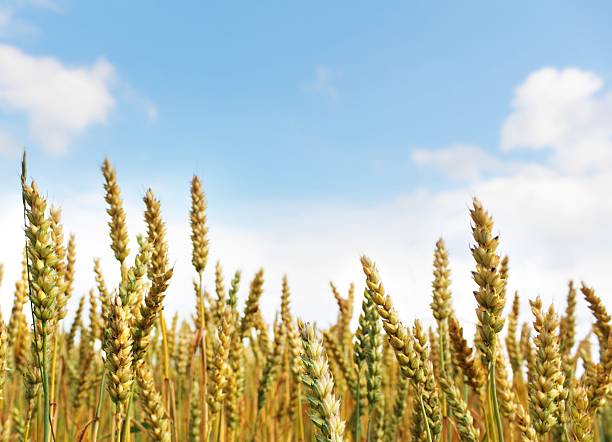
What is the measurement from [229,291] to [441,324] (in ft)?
3.03

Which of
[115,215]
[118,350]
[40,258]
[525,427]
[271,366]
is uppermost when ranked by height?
[115,215]

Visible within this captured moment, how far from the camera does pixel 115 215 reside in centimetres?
239

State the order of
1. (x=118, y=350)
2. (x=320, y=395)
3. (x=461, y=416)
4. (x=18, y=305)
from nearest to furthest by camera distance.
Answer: (x=320, y=395) < (x=118, y=350) < (x=461, y=416) < (x=18, y=305)

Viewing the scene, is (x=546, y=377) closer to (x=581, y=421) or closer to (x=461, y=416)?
(x=581, y=421)

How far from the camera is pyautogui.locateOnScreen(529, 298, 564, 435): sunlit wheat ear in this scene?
1.76 metres


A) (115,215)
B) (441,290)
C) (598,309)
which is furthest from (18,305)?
(598,309)

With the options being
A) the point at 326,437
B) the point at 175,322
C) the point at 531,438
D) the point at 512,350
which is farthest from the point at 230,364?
the point at 175,322

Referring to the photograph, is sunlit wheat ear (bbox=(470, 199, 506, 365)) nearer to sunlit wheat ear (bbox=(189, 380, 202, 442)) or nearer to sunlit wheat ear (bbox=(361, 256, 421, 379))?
sunlit wheat ear (bbox=(361, 256, 421, 379))

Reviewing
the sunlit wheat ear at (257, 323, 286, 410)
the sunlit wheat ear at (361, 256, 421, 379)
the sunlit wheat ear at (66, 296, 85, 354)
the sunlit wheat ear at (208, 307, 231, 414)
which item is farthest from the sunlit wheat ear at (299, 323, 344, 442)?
the sunlit wheat ear at (66, 296, 85, 354)

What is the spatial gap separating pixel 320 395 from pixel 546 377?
34.0 inches

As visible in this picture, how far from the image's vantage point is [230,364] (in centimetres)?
256

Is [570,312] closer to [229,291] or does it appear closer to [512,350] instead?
[512,350]

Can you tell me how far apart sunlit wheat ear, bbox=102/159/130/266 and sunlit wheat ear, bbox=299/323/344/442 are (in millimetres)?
1207

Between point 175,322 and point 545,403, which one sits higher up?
point 175,322
